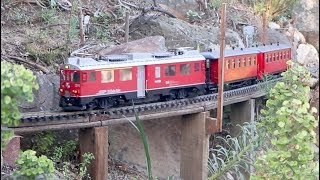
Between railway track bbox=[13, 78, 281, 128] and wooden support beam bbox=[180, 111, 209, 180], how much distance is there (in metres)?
0.35

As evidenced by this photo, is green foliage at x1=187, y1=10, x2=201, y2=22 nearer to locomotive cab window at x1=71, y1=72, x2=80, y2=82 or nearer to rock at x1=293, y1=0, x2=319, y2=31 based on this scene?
rock at x1=293, y1=0, x2=319, y2=31

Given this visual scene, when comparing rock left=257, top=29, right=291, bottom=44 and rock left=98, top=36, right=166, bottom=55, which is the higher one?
rock left=257, top=29, right=291, bottom=44

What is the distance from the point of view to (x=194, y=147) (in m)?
10.4

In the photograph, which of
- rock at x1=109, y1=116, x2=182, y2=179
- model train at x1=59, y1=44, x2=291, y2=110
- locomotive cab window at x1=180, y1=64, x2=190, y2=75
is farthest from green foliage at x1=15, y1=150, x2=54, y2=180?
rock at x1=109, y1=116, x2=182, y2=179

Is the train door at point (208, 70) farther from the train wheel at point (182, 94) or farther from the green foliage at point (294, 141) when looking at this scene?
the green foliage at point (294, 141)

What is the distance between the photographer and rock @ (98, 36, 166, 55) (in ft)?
39.8

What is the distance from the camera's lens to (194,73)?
1120 centimetres

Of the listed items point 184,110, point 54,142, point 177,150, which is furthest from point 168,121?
point 54,142

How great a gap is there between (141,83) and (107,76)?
36.3 inches

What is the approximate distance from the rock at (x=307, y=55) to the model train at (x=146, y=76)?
518 centimetres

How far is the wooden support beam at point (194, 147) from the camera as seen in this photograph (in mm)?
10289

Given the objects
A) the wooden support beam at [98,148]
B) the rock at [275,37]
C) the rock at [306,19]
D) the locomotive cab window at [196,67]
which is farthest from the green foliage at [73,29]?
the rock at [306,19]

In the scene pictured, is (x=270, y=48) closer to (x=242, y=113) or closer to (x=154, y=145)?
(x=242, y=113)

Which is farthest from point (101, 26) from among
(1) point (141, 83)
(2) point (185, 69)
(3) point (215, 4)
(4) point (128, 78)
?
(4) point (128, 78)
